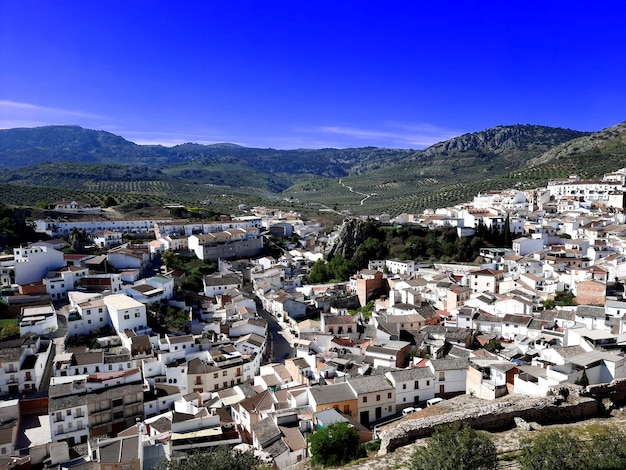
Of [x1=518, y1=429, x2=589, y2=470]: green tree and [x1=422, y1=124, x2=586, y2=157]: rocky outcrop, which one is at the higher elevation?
[x1=422, y1=124, x2=586, y2=157]: rocky outcrop

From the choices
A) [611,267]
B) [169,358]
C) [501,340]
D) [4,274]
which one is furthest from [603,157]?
[4,274]

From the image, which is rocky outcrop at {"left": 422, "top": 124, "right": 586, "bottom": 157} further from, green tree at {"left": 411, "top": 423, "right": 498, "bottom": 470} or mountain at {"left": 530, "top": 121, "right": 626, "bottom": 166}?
green tree at {"left": 411, "top": 423, "right": 498, "bottom": 470}

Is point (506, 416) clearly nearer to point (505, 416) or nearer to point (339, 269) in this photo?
point (505, 416)

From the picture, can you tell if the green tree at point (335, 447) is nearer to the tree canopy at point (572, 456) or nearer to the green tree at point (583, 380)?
the tree canopy at point (572, 456)

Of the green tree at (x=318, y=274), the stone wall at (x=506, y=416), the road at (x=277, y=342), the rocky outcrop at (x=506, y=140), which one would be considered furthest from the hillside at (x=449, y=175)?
the stone wall at (x=506, y=416)

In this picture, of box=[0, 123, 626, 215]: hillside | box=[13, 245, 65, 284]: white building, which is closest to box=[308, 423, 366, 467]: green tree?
box=[13, 245, 65, 284]: white building

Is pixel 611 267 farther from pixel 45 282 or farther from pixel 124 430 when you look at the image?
pixel 45 282
